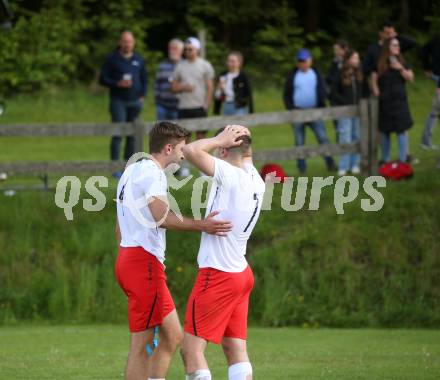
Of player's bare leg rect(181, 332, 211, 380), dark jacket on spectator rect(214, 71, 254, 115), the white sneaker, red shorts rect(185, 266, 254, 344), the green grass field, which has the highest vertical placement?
dark jacket on spectator rect(214, 71, 254, 115)

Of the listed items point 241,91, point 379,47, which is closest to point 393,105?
point 379,47

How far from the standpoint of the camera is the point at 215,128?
1816cm

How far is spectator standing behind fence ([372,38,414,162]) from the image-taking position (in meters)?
18.7

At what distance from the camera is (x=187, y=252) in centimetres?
1686

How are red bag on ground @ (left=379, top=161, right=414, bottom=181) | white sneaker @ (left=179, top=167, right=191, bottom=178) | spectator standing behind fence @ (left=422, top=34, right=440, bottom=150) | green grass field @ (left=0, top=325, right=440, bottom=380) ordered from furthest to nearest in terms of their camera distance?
spectator standing behind fence @ (left=422, top=34, right=440, bottom=150)
white sneaker @ (left=179, top=167, right=191, bottom=178)
red bag on ground @ (left=379, top=161, right=414, bottom=181)
green grass field @ (left=0, top=325, right=440, bottom=380)

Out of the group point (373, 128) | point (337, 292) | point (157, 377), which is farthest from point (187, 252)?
point (157, 377)

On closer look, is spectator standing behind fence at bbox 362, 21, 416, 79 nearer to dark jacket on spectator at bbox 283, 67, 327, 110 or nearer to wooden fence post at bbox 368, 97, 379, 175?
dark jacket on spectator at bbox 283, 67, 327, 110

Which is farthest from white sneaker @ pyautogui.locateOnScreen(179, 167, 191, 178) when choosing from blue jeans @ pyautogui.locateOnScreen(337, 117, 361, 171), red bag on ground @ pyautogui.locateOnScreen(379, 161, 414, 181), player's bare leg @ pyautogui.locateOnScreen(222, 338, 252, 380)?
player's bare leg @ pyautogui.locateOnScreen(222, 338, 252, 380)

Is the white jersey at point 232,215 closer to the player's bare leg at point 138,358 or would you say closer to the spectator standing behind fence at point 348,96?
the player's bare leg at point 138,358

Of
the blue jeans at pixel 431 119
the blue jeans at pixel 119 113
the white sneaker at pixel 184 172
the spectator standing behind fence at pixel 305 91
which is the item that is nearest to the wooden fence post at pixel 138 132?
the white sneaker at pixel 184 172

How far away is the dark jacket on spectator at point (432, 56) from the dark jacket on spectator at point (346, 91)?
1.13m

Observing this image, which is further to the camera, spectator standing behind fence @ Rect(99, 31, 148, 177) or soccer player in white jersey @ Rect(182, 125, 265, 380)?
spectator standing behind fence @ Rect(99, 31, 148, 177)

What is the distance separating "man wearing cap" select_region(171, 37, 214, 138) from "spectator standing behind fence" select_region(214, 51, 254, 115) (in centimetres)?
41

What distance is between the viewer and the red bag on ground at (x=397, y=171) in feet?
58.5
